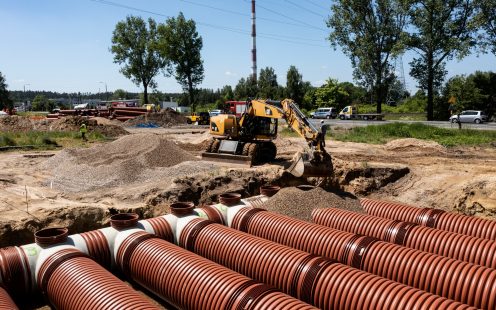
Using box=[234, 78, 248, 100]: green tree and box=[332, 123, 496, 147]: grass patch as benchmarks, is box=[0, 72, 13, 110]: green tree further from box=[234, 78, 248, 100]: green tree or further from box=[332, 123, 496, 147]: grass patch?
box=[332, 123, 496, 147]: grass patch

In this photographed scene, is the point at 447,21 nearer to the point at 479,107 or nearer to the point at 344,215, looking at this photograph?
the point at 479,107

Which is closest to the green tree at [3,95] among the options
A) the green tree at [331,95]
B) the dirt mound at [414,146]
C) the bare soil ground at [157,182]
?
the green tree at [331,95]

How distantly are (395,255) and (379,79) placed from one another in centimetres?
4427

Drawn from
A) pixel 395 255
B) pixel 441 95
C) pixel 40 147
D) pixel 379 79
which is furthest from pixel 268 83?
pixel 395 255

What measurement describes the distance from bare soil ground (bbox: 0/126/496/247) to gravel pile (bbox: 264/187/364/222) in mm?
618

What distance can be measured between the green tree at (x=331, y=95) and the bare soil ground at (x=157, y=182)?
145ft

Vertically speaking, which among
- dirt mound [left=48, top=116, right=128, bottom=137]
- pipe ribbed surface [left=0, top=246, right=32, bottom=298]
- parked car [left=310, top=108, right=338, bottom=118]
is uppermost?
parked car [left=310, top=108, right=338, bottom=118]

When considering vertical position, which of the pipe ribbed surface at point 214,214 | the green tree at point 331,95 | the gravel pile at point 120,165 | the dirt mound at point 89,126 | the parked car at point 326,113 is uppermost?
the green tree at point 331,95

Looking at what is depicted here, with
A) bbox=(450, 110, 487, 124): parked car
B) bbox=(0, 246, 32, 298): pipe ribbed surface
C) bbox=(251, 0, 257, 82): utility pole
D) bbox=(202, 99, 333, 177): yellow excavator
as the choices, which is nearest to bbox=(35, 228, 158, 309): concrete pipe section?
bbox=(0, 246, 32, 298): pipe ribbed surface

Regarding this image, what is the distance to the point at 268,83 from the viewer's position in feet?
263

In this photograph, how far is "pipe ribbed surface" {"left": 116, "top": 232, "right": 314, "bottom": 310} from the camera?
5.16 metres

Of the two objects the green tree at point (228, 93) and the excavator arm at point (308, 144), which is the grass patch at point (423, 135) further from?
the green tree at point (228, 93)

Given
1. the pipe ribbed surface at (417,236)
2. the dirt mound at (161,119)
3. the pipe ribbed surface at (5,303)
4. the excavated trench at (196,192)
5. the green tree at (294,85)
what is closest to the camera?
the pipe ribbed surface at (5,303)

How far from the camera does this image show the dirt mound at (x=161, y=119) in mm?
45159
